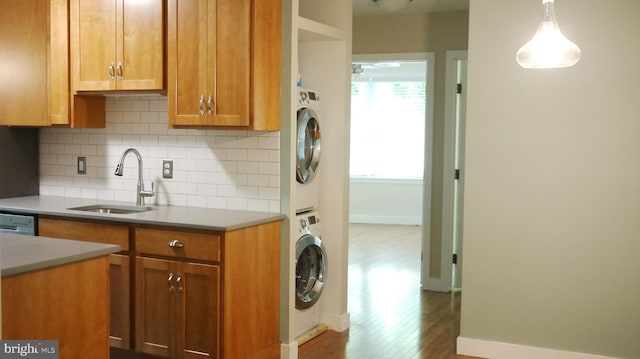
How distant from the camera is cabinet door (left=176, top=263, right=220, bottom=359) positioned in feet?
12.4

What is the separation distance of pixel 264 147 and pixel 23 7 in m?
1.57

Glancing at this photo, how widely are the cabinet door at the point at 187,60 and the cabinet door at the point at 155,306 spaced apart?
89 cm

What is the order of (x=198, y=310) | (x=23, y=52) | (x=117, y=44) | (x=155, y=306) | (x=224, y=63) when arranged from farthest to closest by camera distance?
(x=117, y=44) < (x=224, y=63) < (x=155, y=306) < (x=198, y=310) < (x=23, y=52)

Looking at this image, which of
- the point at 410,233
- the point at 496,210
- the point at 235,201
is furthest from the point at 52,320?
the point at 410,233

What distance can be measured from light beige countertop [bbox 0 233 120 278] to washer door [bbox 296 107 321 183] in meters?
1.83

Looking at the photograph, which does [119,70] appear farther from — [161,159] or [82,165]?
[82,165]

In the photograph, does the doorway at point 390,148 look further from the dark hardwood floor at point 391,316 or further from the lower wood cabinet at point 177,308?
the lower wood cabinet at point 177,308

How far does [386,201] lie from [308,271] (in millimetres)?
6475

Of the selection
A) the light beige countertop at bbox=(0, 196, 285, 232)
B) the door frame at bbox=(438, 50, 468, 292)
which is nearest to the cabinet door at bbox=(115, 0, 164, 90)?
the light beige countertop at bbox=(0, 196, 285, 232)

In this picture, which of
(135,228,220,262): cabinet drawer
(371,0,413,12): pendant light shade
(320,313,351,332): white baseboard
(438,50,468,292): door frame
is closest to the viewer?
(135,228,220,262): cabinet drawer

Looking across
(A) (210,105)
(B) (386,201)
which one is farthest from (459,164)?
(B) (386,201)

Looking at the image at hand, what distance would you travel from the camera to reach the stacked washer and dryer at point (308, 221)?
452 cm

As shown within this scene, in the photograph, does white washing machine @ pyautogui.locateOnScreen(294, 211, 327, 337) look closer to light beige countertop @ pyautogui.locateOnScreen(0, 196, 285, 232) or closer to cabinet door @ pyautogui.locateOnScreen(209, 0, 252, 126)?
light beige countertop @ pyautogui.locateOnScreen(0, 196, 285, 232)

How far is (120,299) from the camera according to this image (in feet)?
13.3
